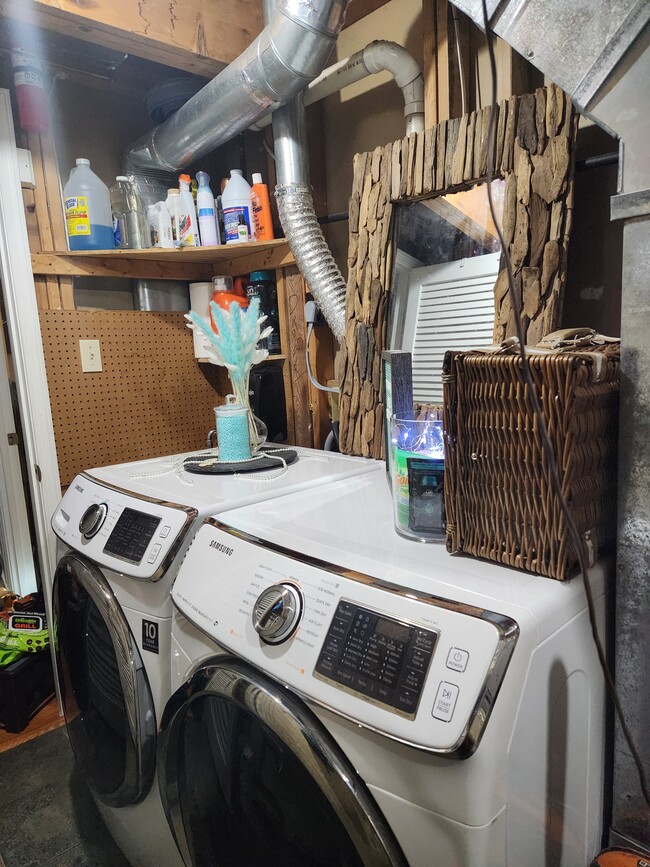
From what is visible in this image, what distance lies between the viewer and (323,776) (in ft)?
2.15

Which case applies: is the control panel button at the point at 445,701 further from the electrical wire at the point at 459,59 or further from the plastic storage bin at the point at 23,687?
the plastic storage bin at the point at 23,687

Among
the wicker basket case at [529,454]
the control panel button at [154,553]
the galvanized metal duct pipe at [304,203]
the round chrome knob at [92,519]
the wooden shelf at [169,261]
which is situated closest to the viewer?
the wicker basket case at [529,454]

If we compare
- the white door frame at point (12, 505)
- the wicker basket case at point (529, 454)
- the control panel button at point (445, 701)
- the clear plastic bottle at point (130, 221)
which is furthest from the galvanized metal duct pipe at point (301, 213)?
the white door frame at point (12, 505)

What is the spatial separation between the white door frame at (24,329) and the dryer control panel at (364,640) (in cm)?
127

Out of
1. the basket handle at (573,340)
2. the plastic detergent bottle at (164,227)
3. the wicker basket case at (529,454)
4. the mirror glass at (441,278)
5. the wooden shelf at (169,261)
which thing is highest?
the plastic detergent bottle at (164,227)

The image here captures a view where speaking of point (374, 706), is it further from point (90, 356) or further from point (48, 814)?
point (90, 356)

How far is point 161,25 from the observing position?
5.11ft

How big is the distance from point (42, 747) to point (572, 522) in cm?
202

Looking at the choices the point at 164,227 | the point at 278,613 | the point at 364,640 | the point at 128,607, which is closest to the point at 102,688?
the point at 128,607

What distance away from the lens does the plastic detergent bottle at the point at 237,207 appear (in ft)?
6.03

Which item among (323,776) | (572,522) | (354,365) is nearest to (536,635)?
(572,522)

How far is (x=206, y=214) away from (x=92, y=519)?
119cm

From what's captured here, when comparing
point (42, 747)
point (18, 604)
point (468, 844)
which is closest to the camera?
point (468, 844)

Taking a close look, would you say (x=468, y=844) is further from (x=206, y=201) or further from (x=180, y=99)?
(x=180, y=99)
